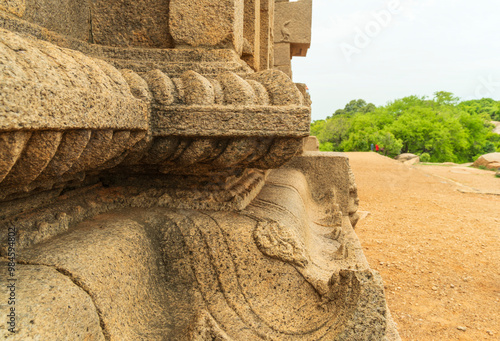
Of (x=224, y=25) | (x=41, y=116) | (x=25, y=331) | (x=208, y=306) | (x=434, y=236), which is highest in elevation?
(x=224, y=25)

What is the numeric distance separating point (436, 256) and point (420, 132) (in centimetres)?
1760

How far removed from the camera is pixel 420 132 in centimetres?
1975

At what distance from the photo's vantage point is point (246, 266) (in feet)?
4.79

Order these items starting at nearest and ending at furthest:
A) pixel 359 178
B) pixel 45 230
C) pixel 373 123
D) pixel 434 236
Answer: pixel 45 230 → pixel 434 236 → pixel 359 178 → pixel 373 123

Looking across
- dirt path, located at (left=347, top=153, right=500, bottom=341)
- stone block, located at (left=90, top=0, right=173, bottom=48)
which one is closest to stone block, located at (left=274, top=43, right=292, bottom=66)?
dirt path, located at (left=347, top=153, right=500, bottom=341)

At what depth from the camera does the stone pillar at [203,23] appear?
76.4 inches

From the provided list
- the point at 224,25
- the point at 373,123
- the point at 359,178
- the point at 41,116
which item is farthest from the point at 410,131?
the point at 41,116

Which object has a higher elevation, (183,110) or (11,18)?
(11,18)

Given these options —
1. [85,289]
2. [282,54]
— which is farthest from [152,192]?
[282,54]

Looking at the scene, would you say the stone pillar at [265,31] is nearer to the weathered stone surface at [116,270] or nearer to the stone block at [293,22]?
the stone block at [293,22]

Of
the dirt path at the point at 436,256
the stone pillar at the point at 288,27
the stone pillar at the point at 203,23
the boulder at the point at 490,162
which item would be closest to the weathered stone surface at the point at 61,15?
the stone pillar at the point at 203,23

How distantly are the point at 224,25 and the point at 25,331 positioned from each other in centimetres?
166

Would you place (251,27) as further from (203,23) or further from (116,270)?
(116,270)

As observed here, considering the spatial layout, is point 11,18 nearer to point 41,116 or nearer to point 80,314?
point 41,116
